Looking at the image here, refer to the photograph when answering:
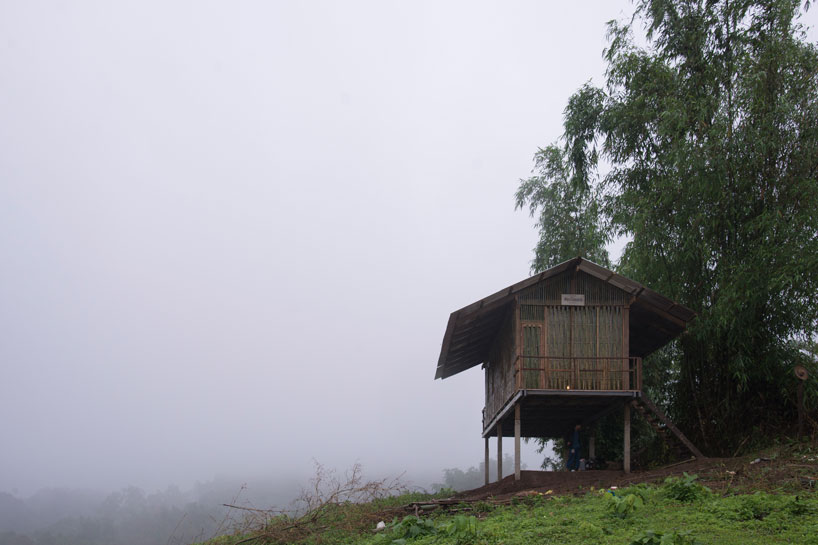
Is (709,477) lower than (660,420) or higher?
lower

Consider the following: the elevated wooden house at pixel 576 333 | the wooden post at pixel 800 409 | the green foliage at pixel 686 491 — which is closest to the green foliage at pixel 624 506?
the green foliage at pixel 686 491

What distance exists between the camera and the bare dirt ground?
465 inches

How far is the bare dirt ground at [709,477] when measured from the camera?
1180 centimetres

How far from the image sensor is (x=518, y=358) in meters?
16.9

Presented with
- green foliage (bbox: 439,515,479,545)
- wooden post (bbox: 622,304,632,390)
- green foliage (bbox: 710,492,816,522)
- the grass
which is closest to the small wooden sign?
wooden post (bbox: 622,304,632,390)

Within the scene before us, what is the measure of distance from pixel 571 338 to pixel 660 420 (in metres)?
3.27

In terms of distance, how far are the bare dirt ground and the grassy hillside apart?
0.11ft

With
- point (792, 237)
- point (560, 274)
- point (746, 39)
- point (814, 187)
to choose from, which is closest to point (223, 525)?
point (560, 274)

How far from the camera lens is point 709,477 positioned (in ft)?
44.5

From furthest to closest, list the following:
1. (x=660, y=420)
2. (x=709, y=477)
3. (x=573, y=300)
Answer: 1. (x=660, y=420)
2. (x=573, y=300)
3. (x=709, y=477)

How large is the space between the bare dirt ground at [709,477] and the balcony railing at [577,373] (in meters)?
2.14

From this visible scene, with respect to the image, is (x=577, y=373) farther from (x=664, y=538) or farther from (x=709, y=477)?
(x=664, y=538)

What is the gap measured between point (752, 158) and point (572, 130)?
5.53m

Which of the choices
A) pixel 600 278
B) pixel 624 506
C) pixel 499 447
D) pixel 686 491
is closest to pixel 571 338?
pixel 600 278
